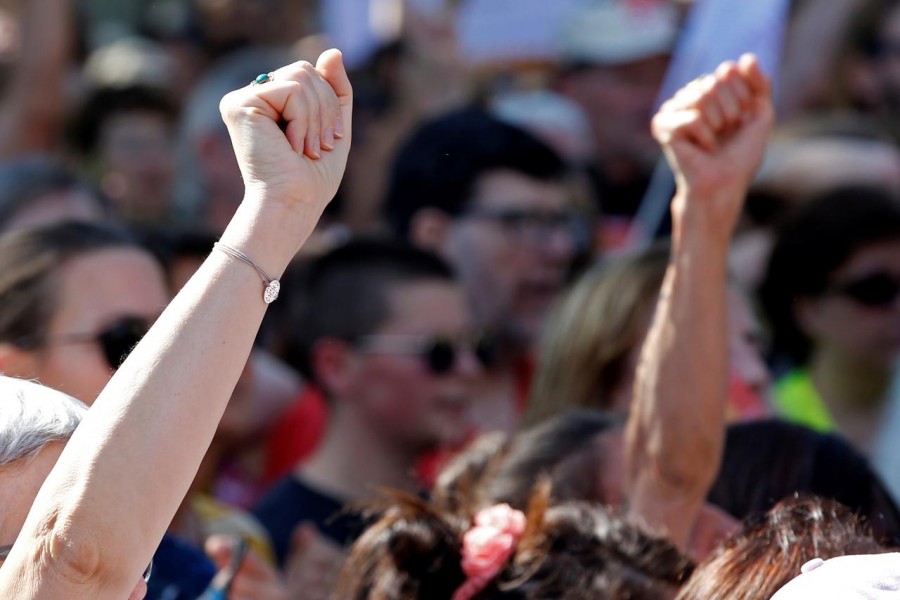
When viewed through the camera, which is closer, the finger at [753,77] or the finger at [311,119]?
the finger at [311,119]

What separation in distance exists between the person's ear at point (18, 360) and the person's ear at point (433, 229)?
1.90m

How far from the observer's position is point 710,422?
2.31 m

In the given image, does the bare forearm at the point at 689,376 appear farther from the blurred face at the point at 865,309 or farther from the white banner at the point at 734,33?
the white banner at the point at 734,33

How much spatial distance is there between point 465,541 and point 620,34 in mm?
3838

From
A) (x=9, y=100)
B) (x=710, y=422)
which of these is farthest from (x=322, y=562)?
(x=9, y=100)

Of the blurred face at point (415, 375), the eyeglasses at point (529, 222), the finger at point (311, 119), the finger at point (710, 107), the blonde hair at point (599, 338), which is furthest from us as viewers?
the eyeglasses at point (529, 222)

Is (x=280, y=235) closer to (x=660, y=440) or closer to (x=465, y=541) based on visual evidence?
(x=465, y=541)

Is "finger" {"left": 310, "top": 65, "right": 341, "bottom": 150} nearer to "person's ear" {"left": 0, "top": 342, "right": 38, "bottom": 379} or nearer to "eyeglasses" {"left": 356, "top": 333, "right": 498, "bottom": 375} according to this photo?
"person's ear" {"left": 0, "top": 342, "right": 38, "bottom": 379}

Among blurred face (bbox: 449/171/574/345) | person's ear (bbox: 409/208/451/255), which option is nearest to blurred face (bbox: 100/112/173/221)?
person's ear (bbox: 409/208/451/255)

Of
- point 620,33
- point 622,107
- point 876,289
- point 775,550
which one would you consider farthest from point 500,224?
point 775,550

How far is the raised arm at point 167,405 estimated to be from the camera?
135cm

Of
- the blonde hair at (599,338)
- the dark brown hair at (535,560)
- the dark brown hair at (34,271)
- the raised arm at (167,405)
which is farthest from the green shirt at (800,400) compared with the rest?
the raised arm at (167,405)

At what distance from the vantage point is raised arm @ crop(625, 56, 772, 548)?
231 centimetres

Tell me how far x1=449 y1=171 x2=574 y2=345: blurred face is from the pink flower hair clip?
214 centimetres
